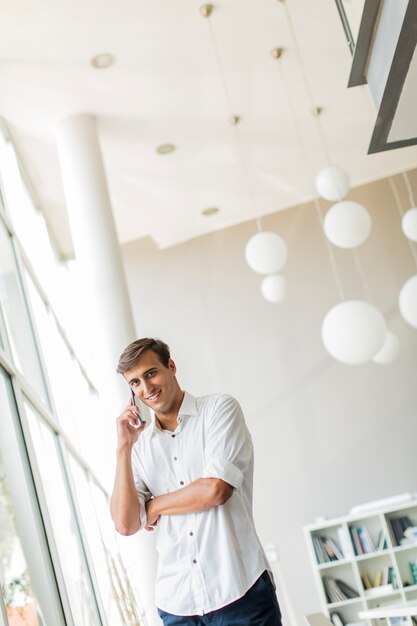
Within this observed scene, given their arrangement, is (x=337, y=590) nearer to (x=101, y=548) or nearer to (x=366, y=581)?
(x=366, y=581)

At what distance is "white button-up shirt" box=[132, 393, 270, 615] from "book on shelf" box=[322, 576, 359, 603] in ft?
21.3

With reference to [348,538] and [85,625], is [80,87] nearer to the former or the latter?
[85,625]

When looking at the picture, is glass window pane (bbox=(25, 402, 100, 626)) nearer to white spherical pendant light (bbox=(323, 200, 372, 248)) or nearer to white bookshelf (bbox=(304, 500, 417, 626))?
white spherical pendant light (bbox=(323, 200, 372, 248))

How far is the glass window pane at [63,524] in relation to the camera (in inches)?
158

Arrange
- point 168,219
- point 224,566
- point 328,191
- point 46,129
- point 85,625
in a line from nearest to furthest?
point 224,566 < point 85,625 < point 328,191 < point 46,129 < point 168,219

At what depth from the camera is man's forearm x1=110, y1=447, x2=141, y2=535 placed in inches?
81.3

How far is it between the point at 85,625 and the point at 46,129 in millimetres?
3863

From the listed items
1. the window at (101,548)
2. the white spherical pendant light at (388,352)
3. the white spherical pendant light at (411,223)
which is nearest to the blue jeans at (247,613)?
the window at (101,548)

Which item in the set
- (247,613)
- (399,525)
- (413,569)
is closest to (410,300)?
(247,613)

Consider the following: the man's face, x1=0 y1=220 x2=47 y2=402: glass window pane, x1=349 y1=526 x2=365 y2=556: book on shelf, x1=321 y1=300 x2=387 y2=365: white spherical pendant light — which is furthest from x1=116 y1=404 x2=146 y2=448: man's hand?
x1=349 y1=526 x2=365 y2=556: book on shelf

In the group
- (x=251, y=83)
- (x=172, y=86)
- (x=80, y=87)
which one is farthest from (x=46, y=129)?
(x=251, y=83)

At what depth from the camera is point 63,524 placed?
4.37 meters

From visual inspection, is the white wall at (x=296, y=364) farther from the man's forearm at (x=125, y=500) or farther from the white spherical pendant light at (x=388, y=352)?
the man's forearm at (x=125, y=500)

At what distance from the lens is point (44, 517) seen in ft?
11.1
